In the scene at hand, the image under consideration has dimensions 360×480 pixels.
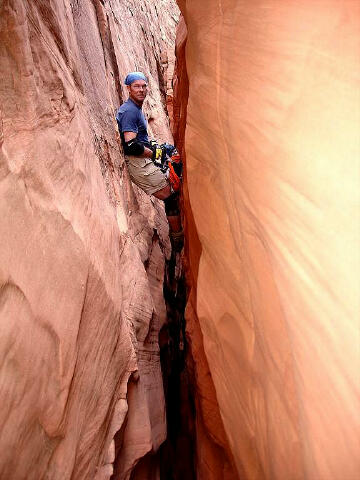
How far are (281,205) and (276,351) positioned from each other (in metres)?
0.58

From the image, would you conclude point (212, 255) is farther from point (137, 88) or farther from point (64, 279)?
point (137, 88)

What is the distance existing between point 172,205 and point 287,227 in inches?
160

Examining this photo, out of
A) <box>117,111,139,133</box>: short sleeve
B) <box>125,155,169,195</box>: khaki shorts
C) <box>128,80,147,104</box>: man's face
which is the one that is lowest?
<box>125,155,169,195</box>: khaki shorts

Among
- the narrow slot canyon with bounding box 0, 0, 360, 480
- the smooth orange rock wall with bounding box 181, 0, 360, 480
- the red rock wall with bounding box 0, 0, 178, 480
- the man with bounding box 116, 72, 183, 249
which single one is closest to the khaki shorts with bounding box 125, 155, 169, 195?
the man with bounding box 116, 72, 183, 249

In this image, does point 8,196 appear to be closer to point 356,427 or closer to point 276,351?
point 276,351

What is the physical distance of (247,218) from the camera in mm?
1901

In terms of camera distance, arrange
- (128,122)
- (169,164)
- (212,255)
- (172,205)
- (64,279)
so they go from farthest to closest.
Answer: (172,205) → (169,164) → (128,122) → (212,255) → (64,279)

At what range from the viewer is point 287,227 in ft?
4.92

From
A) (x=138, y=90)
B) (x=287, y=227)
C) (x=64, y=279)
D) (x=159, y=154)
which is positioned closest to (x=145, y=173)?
(x=159, y=154)

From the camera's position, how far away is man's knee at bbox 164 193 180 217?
534 cm

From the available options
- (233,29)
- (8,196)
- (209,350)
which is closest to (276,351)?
(209,350)

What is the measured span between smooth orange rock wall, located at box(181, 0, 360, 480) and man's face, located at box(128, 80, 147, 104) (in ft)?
8.05

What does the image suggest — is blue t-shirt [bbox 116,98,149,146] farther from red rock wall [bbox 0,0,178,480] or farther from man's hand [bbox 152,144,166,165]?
red rock wall [bbox 0,0,178,480]

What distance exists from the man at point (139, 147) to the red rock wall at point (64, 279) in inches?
20.4
